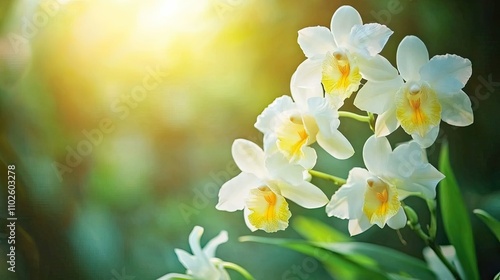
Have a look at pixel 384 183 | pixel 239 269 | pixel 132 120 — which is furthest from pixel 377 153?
pixel 132 120

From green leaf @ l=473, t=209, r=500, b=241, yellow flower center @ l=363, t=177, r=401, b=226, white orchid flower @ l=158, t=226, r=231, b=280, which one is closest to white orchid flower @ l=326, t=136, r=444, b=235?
yellow flower center @ l=363, t=177, r=401, b=226

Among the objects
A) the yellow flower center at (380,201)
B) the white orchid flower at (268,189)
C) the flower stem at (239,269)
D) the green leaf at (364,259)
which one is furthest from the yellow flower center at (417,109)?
the flower stem at (239,269)

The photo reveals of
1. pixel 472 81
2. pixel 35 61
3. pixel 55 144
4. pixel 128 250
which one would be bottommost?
pixel 472 81

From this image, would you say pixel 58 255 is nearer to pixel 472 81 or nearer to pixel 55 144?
pixel 55 144

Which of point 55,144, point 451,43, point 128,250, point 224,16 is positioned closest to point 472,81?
point 451,43

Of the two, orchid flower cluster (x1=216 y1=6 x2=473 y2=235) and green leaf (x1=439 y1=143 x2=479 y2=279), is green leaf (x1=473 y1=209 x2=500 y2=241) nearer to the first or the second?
green leaf (x1=439 y1=143 x2=479 y2=279)

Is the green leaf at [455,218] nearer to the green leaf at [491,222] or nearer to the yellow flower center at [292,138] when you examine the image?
the green leaf at [491,222]
